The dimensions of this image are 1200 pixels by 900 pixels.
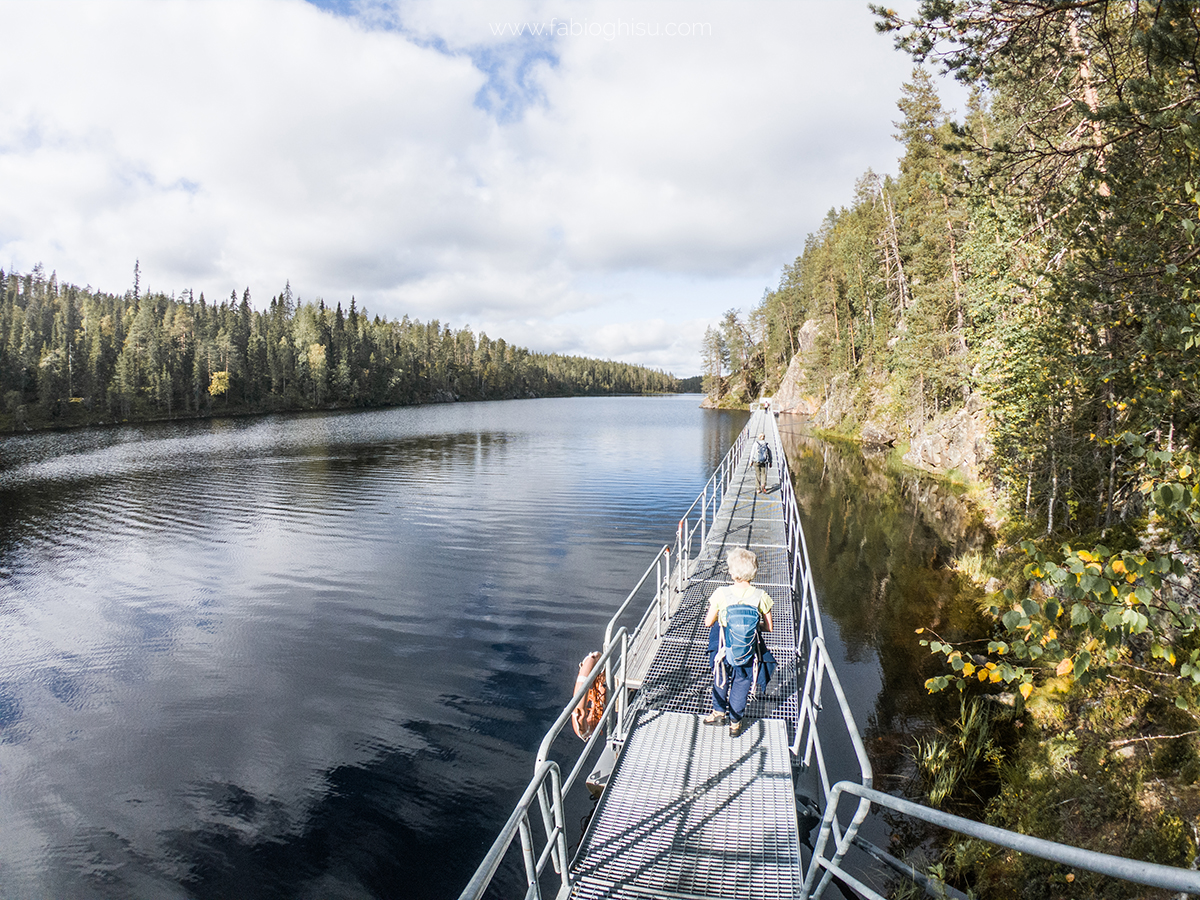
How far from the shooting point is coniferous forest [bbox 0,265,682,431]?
249 ft

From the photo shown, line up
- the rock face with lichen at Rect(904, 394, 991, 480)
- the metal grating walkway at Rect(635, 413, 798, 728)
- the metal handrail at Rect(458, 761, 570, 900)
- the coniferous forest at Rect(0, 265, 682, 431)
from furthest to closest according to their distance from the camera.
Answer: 1. the coniferous forest at Rect(0, 265, 682, 431)
2. the rock face with lichen at Rect(904, 394, 991, 480)
3. the metal grating walkway at Rect(635, 413, 798, 728)
4. the metal handrail at Rect(458, 761, 570, 900)

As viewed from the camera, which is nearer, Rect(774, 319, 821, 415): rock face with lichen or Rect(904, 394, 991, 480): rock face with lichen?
Rect(904, 394, 991, 480): rock face with lichen

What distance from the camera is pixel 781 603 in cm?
1045

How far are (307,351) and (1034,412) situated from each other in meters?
109

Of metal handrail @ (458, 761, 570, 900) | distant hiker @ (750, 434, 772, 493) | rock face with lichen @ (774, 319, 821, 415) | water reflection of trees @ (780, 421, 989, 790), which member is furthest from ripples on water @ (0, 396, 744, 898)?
rock face with lichen @ (774, 319, 821, 415)

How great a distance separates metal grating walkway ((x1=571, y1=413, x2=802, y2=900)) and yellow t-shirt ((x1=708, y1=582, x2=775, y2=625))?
1.11 meters

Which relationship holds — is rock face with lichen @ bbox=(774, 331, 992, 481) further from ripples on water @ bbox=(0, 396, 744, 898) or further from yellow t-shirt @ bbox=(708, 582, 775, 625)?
yellow t-shirt @ bbox=(708, 582, 775, 625)

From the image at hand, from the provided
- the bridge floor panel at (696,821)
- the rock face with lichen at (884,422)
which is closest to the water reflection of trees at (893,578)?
the rock face with lichen at (884,422)

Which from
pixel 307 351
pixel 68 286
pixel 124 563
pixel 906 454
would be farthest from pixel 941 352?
pixel 68 286

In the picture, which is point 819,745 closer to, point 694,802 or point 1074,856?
point 694,802

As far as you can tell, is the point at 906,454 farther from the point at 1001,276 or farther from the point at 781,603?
the point at 781,603

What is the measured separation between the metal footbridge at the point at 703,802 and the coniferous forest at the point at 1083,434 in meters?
1.20

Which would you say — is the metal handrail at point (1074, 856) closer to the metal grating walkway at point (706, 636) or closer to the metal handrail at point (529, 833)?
the metal handrail at point (529, 833)

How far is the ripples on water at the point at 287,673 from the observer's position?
25.2 feet
